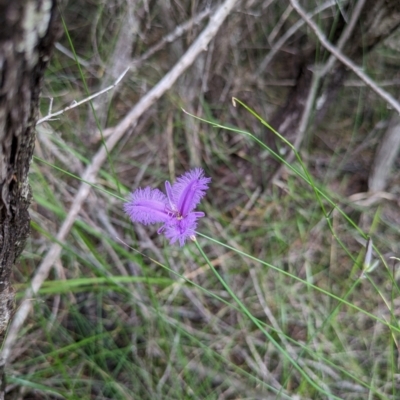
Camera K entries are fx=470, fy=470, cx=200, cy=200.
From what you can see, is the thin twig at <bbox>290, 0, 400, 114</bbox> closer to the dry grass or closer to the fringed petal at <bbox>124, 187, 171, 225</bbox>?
the dry grass

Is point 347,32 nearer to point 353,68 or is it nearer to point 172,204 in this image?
point 353,68

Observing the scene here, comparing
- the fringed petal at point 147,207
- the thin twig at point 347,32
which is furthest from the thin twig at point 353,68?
the fringed petal at point 147,207

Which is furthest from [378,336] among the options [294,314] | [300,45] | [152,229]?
[300,45]

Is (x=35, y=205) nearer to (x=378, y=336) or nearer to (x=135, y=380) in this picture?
(x=135, y=380)

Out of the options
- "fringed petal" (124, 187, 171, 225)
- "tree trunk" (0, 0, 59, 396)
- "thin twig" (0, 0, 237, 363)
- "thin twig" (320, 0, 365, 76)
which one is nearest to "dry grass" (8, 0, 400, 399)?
"thin twig" (0, 0, 237, 363)

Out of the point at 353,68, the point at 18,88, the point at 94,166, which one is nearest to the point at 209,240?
the point at 94,166

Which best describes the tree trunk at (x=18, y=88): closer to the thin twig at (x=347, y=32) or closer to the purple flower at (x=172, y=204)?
the purple flower at (x=172, y=204)
